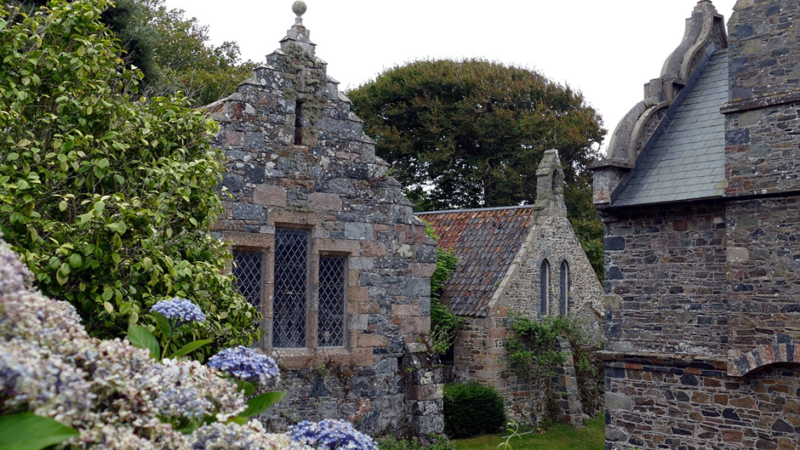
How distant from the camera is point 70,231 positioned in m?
5.54

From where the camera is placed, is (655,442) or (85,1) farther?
(655,442)

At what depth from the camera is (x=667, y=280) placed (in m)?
13.4

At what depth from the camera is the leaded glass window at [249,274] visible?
11.5 m

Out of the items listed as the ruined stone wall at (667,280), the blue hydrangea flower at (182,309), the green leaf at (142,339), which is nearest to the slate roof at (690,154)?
the ruined stone wall at (667,280)

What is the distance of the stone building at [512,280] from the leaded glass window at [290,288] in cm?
759

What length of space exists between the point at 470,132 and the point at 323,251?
2272 centimetres

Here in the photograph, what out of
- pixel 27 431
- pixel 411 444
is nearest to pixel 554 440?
pixel 411 444

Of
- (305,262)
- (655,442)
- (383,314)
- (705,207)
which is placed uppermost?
(705,207)

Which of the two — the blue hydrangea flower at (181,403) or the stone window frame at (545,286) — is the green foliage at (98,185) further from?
the stone window frame at (545,286)

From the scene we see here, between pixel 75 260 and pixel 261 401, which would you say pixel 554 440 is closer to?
pixel 75 260

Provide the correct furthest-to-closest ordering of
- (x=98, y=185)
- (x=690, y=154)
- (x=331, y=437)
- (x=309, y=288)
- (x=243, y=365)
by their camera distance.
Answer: (x=690, y=154) < (x=309, y=288) < (x=98, y=185) < (x=243, y=365) < (x=331, y=437)

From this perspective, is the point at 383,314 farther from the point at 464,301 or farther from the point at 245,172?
the point at 464,301

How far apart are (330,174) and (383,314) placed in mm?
2620

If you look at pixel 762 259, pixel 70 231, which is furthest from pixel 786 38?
pixel 70 231
